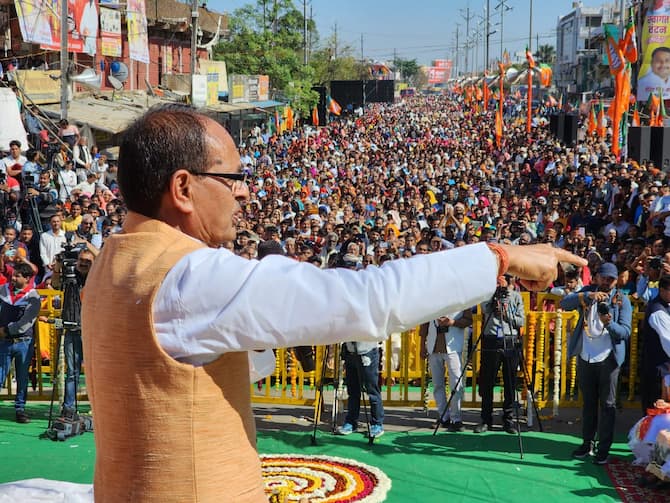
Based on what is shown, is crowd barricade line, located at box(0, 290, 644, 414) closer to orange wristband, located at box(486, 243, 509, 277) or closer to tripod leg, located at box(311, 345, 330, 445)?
tripod leg, located at box(311, 345, 330, 445)

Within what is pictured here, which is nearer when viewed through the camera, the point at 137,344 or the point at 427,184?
the point at 137,344

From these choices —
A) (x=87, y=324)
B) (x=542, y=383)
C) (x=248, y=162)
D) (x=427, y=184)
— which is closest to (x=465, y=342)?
(x=542, y=383)

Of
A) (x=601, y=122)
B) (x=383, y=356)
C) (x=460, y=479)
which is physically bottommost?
(x=460, y=479)

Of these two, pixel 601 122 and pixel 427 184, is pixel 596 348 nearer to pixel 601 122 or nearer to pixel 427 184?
pixel 427 184

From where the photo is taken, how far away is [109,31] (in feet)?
86.0

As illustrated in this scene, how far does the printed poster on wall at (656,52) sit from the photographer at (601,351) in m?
40.4

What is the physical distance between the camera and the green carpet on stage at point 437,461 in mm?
6711

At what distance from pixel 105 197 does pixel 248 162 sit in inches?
377

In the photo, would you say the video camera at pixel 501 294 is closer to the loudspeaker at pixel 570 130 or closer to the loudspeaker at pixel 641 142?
the loudspeaker at pixel 641 142

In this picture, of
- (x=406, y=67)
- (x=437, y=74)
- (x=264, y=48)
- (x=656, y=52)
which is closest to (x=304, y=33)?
(x=264, y=48)

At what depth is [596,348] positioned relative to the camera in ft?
24.4

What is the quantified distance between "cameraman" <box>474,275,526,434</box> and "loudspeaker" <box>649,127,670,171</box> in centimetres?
1294

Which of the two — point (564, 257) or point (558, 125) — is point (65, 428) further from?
point (558, 125)

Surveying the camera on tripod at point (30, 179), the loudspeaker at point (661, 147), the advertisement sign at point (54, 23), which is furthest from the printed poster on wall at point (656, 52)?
the camera on tripod at point (30, 179)
